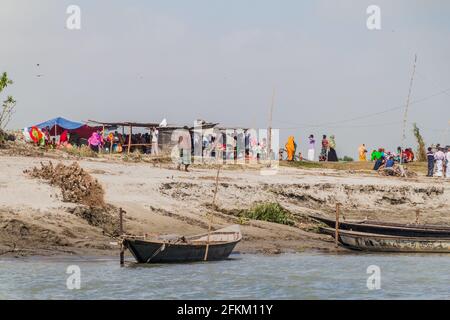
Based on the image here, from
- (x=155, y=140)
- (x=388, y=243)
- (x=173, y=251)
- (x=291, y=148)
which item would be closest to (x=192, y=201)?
(x=388, y=243)

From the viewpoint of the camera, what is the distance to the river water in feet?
68.9

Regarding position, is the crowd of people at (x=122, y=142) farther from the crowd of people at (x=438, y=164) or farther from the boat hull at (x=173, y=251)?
the boat hull at (x=173, y=251)

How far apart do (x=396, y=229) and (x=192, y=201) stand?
18.0 ft

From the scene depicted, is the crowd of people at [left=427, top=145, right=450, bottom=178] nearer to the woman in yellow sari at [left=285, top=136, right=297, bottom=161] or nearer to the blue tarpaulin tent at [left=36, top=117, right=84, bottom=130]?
the woman in yellow sari at [left=285, top=136, right=297, bottom=161]

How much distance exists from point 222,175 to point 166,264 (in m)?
10.3

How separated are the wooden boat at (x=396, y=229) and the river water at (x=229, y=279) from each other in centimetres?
212

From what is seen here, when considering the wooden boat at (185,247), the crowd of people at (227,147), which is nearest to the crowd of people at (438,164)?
the crowd of people at (227,147)

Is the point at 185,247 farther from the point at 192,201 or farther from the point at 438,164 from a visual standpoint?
the point at 438,164

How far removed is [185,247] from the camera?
77.9 feet

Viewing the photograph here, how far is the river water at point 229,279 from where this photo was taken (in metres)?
21.0

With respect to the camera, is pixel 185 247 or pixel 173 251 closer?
pixel 173 251

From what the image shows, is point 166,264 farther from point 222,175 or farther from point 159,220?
point 222,175

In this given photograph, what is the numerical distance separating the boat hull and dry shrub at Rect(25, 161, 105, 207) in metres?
3.25
